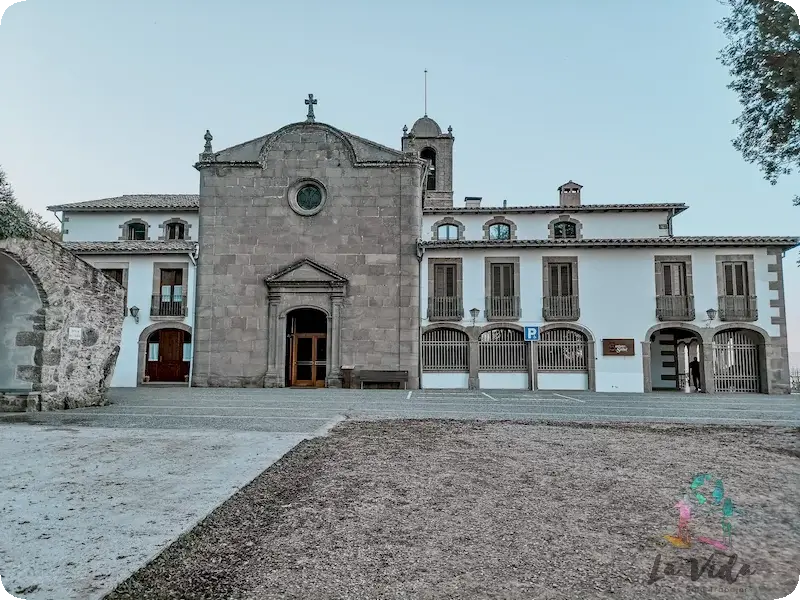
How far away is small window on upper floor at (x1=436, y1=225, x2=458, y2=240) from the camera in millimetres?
26188

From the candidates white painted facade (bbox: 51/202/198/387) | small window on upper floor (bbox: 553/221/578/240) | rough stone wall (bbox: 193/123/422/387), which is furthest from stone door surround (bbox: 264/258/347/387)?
small window on upper floor (bbox: 553/221/578/240)

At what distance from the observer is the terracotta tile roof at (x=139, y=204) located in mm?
25734

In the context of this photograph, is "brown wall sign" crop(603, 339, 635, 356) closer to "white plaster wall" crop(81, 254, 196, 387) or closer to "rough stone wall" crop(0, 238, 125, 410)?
"white plaster wall" crop(81, 254, 196, 387)

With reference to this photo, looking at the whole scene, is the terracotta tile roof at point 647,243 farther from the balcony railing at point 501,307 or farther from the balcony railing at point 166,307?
the balcony railing at point 166,307

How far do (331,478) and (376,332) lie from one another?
52.0 feet

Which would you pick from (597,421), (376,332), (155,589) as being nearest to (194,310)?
(376,332)

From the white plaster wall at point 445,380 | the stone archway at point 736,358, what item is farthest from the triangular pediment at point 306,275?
the stone archway at point 736,358

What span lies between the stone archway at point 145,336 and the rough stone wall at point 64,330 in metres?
9.47

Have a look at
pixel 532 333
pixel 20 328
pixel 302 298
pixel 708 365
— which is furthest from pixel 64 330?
pixel 708 365

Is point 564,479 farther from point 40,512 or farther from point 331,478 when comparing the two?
point 40,512

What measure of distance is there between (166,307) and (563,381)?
603 inches

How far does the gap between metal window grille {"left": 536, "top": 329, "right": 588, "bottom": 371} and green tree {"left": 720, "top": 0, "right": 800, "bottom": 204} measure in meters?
14.3

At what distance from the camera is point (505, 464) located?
5023 mm

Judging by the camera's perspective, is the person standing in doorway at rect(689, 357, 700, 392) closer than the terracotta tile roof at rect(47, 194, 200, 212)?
Yes
